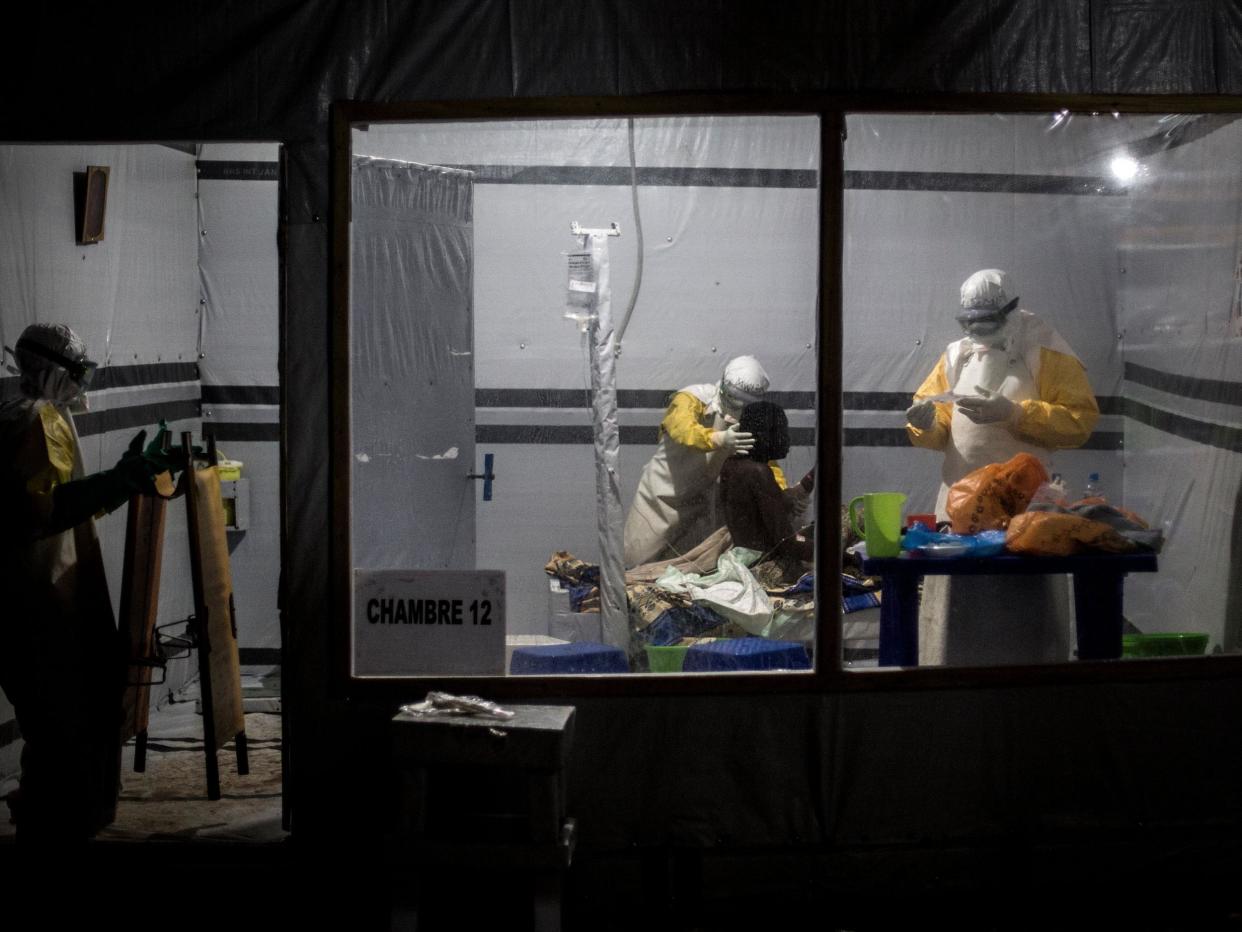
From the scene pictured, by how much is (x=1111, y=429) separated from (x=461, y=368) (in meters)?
2.57

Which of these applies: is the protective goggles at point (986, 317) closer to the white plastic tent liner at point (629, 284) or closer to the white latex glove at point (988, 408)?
the white latex glove at point (988, 408)

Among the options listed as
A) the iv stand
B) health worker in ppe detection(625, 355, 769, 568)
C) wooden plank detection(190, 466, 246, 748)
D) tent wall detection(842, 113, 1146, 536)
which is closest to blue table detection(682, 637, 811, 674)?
tent wall detection(842, 113, 1146, 536)

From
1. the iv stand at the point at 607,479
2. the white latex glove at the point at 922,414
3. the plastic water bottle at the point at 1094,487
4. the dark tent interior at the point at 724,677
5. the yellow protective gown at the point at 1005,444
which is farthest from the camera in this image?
the iv stand at the point at 607,479

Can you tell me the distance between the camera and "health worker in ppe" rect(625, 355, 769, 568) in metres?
5.42

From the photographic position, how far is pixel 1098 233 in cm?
537

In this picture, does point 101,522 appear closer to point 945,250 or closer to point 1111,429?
point 945,250

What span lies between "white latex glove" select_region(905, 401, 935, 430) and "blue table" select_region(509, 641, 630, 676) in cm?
143

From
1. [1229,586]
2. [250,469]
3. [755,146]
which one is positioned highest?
[755,146]

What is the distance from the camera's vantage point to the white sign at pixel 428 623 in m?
4.09

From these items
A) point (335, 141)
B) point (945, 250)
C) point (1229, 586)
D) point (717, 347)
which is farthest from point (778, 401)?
point (335, 141)

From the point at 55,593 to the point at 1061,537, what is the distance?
3243 millimetres

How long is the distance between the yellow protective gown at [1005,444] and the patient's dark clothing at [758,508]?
63cm

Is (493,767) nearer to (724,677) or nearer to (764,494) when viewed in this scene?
(724,677)

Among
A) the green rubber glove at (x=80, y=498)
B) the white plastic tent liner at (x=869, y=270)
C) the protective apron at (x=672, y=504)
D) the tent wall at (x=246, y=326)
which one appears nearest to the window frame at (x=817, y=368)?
the white plastic tent liner at (x=869, y=270)
